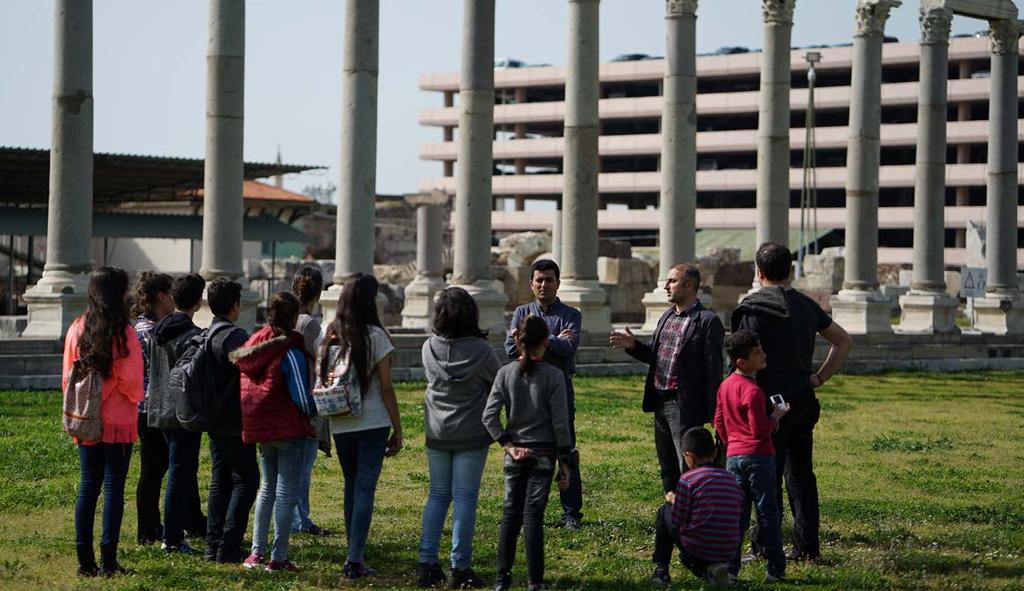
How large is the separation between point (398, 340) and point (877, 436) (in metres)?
10.4

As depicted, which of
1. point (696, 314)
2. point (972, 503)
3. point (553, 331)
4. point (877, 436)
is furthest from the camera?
point (877, 436)

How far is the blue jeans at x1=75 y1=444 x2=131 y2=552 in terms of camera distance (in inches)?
403

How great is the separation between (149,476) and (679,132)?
22.8 metres

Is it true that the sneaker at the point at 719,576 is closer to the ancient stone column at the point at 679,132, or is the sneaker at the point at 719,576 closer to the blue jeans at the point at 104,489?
the blue jeans at the point at 104,489

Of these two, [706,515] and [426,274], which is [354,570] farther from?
[426,274]

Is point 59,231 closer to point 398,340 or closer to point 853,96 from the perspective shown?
point 398,340

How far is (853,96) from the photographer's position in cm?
3538

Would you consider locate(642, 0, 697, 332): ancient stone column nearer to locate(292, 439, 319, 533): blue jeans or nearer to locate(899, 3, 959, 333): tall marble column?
locate(899, 3, 959, 333): tall marble column

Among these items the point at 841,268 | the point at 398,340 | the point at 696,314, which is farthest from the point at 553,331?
the point at 841,268

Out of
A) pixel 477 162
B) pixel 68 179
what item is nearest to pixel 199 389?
pixel 68 179

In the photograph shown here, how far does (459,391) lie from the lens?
10000 millimetres

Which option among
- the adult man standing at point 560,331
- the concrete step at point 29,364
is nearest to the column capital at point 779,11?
the concrete step at point 29,364

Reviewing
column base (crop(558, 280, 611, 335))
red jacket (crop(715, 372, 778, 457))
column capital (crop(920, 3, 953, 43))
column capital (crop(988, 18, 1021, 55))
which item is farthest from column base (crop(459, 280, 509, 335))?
red jacket (crop(715, 372, 778, 457))

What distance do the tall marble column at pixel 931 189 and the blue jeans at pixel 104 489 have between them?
29.8 metres
